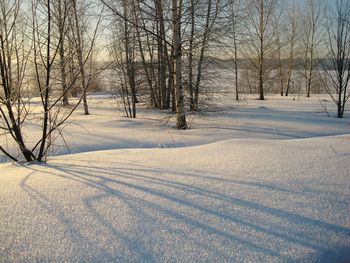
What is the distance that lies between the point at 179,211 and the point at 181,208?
1.6 inches

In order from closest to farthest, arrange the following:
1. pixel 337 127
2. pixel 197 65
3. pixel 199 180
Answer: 1. pixel 199 180
2. pixel 337 127
3. pixel 197 65

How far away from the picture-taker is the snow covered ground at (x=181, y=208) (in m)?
1.42

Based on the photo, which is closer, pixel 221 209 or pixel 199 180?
pixel 221 209

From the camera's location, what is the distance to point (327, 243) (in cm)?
153

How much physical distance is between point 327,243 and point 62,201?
167 cm

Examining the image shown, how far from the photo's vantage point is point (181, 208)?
181cm

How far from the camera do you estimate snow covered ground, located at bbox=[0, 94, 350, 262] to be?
142 centimetres

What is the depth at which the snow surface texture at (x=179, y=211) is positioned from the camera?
142cm

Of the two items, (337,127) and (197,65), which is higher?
(197,65)

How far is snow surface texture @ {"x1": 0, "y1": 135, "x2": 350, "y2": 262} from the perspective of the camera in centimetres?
142

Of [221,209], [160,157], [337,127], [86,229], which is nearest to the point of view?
[86,229]

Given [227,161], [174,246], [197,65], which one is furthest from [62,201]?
[197,65]

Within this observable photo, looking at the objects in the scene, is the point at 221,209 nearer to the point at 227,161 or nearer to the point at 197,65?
the point at 227,161

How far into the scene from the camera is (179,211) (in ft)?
5.81
